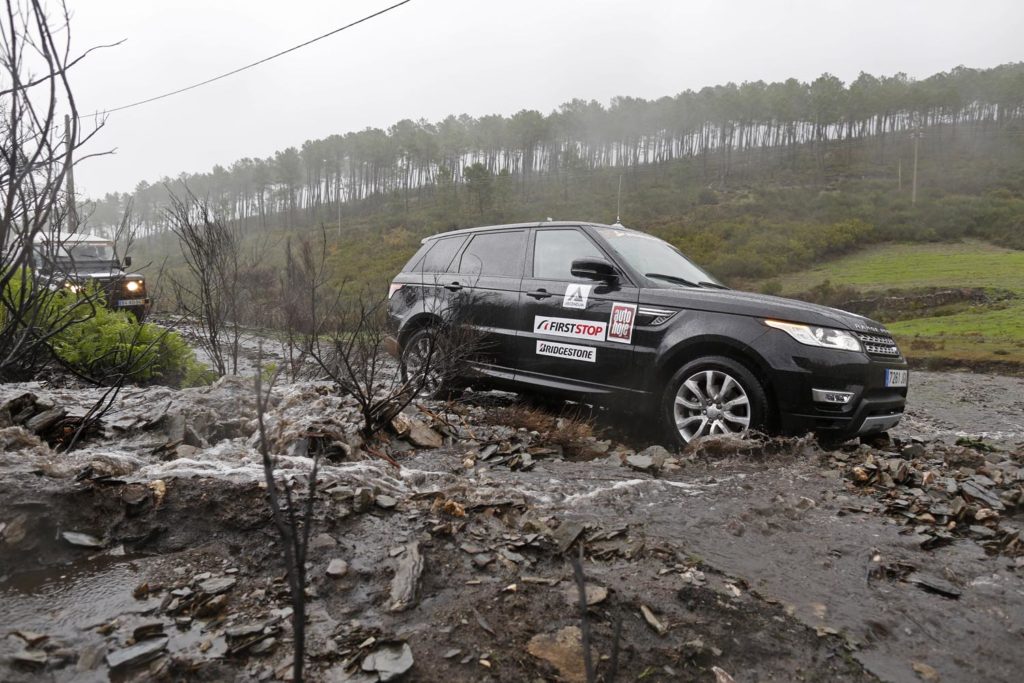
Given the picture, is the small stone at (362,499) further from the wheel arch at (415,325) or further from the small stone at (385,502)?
the wheel arch at (415,325)

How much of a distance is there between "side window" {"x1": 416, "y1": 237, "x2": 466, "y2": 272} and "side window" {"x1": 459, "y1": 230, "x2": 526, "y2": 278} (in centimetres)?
19

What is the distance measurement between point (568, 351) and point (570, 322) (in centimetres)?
24

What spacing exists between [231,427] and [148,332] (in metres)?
3.46

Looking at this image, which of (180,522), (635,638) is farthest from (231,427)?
(635,638)

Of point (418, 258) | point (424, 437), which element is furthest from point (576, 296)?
point (418, 258)

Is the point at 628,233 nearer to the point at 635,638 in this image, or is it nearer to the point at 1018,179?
the point at 635,638

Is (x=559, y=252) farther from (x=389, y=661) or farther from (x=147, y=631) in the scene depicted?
(x=147, y=631)

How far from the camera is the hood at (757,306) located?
423cm

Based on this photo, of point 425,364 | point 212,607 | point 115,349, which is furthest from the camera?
point 115,349

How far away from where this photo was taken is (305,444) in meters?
3.87

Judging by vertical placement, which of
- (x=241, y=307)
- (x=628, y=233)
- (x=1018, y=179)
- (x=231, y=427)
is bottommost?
(x=231, y=427)

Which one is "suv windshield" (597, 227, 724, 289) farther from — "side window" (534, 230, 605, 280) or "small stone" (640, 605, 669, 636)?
"small stone" (640, 605, 669, 636)

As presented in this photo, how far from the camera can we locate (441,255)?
656 cm

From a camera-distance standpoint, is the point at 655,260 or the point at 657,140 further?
the point at 657,140
